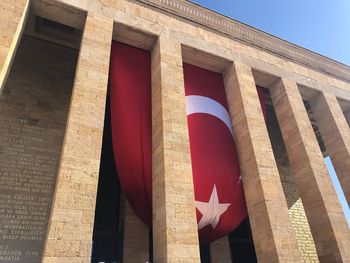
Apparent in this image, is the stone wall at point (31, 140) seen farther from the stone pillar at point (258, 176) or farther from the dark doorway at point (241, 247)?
the dark doorway at point (241, 247)

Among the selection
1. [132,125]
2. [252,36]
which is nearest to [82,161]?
[132,125]

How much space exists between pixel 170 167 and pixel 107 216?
14.1 ft

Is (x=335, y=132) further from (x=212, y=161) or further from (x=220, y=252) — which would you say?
(x=220, y=252)

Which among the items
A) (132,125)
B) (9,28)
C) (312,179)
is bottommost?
(312,179)

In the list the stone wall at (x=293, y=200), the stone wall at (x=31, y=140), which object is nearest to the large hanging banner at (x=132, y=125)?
the stone wall at (x=31, y=140)

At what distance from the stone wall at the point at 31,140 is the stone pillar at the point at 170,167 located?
3.46 m

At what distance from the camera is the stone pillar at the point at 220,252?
35.7 feet

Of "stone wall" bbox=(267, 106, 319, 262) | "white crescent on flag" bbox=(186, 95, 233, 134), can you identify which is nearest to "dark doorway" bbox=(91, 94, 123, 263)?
"white crescent on flag" bbox=(186, 95, 233, 134)

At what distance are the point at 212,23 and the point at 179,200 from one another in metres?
7.92

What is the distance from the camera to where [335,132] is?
12734mm

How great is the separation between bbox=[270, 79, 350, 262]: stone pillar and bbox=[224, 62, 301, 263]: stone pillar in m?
1.82

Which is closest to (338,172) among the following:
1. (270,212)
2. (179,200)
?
(270,212)

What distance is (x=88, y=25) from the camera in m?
9.09

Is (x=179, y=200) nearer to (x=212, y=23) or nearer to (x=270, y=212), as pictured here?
(x=270, y=212)
